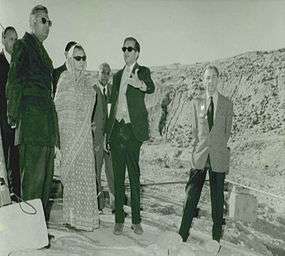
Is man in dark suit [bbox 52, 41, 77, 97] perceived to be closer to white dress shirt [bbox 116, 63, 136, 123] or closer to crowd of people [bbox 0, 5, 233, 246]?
crowd of people [bbox 0, 5, 233, 246]

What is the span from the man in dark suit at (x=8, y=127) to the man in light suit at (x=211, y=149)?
116 cm

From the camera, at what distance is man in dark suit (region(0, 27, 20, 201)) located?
3.13 meters

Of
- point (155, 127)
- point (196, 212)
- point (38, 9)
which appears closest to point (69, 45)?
point (38, 9)

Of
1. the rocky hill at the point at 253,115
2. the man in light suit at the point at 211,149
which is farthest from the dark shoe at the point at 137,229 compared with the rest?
the rocky hill at the point at 253,115

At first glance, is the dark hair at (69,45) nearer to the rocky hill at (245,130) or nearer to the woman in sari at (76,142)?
the woman in sari at (76,142)

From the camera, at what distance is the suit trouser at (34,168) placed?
9.76ft

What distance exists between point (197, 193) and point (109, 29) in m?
1.28

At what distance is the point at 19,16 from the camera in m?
3.19

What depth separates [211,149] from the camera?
313 cm

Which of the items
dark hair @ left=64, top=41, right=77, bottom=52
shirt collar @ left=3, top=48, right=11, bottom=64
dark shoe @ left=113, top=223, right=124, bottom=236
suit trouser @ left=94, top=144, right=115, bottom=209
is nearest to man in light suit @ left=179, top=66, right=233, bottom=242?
dark shoe @ left=113, top=223, right=124, bottom=236

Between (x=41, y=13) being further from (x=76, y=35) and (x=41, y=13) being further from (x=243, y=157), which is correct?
(x=243, y=157)

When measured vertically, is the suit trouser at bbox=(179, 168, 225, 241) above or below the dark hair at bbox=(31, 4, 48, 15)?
below

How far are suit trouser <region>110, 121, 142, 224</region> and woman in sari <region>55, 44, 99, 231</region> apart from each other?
16cm

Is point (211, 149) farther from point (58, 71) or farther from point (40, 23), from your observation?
point (40, 23)
